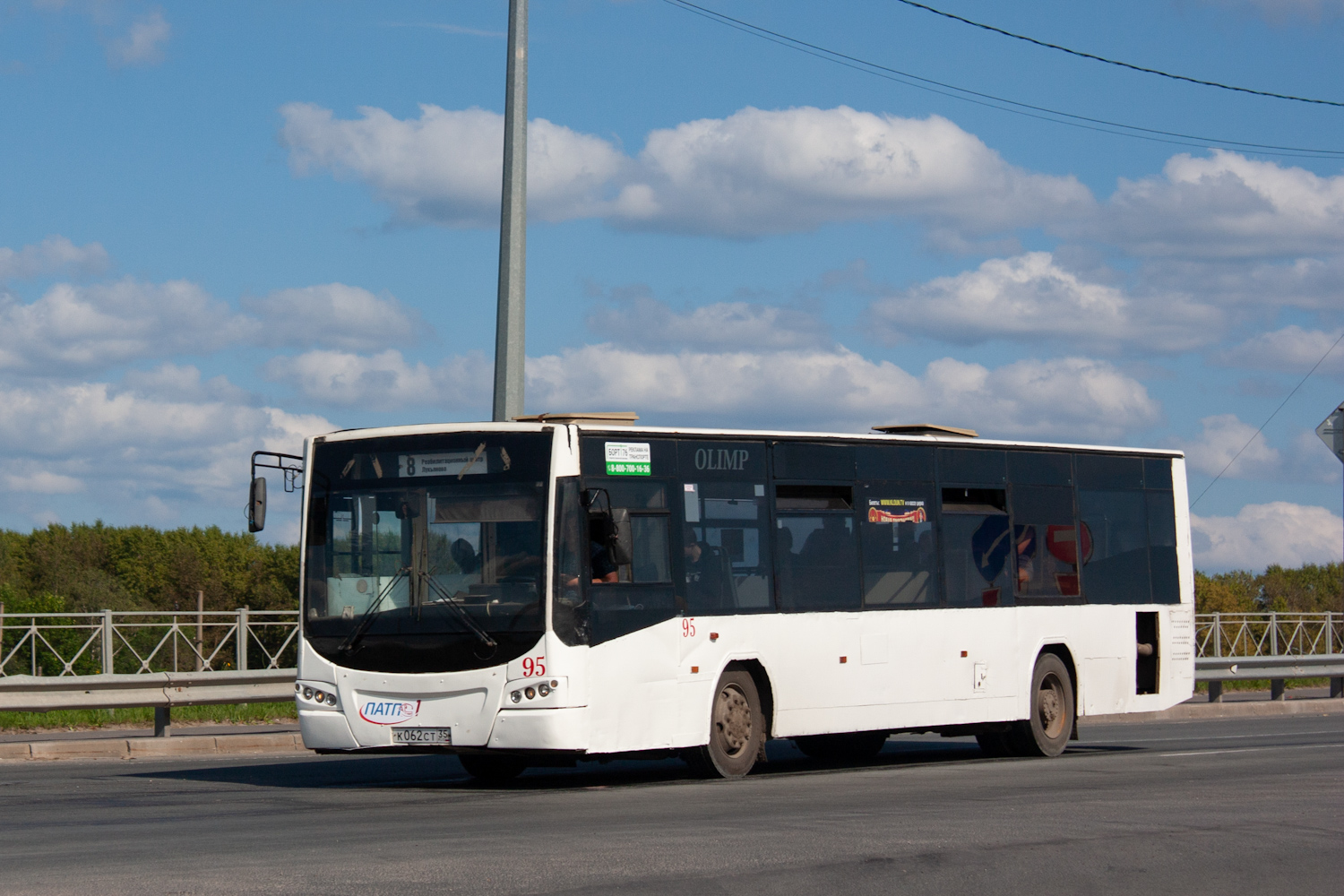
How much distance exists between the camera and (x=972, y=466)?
1723 cm

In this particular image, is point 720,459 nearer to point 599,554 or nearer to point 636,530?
point 636,530

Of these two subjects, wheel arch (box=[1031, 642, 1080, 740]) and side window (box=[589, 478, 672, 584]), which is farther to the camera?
wheel arch (box=[1031, 642, 1080, 740])

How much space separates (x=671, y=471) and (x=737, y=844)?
17.1ft

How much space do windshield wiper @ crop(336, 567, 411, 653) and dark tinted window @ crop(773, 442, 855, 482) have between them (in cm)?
359

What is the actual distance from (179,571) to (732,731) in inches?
2950

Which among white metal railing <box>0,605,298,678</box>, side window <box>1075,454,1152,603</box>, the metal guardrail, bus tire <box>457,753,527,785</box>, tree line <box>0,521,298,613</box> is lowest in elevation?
bus tire <box>457,753,527,785</box>

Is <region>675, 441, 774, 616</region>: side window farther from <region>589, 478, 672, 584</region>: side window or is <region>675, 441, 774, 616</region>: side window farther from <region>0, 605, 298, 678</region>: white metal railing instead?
<region>0, 605, 298, 678</region>: white metal railing

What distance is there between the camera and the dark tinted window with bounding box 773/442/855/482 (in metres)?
15.4

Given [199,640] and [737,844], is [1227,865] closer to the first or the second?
[737,844]

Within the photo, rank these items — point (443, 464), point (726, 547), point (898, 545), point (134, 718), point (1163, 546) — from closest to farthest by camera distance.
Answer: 1. point (443, 464)
2. point (726, 547)
3. point (898, 545)
4. point (1163, 546)
5. point (134, 718)

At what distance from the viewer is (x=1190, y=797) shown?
40.7ft

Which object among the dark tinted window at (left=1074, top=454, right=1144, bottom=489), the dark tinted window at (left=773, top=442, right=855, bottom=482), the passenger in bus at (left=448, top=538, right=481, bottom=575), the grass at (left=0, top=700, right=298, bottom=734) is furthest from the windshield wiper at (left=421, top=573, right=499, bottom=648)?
the grass at (left=0, top=700, right=298, bottom=734)

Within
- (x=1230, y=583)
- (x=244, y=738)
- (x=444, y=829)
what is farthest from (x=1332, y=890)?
(x=1230, y=583)

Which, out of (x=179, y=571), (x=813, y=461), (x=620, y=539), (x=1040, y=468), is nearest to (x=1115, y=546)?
(x=1040, y=468)
